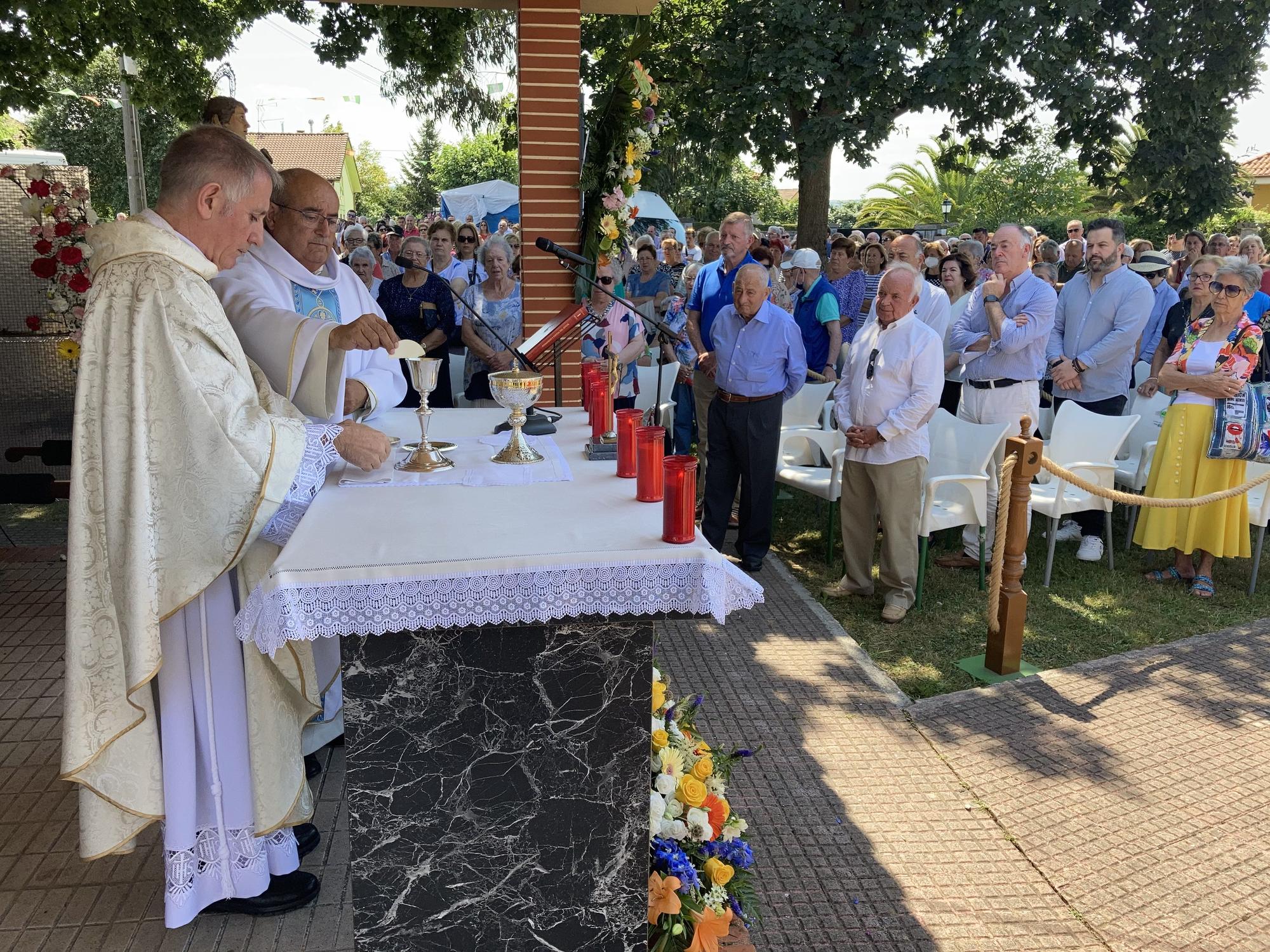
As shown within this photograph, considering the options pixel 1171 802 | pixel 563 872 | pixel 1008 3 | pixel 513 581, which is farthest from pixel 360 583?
pixel 1008 3

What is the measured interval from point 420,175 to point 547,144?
60.1m

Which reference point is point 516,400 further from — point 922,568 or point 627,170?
point 922,568

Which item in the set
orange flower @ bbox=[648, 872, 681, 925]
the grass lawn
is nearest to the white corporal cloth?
orange flower @ bbox=[648, 872, 681, 925]

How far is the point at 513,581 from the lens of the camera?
2170mm

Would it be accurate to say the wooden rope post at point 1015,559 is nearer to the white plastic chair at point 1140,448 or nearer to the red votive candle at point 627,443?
the white plastic chair at point 1140,448

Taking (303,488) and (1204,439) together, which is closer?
(303,488)

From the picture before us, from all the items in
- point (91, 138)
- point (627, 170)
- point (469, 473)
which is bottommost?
point (469, 473)

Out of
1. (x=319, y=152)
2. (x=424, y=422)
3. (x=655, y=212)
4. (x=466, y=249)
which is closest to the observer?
(x=424, y=422)

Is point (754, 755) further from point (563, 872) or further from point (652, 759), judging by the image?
point (563, 872)

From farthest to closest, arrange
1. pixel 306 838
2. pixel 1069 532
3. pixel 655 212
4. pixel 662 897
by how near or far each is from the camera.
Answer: pixel 655 212
pixel 1069 532
pixel 306 838
pixel 662 897

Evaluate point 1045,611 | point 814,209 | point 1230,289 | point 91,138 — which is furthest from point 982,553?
point 91,138

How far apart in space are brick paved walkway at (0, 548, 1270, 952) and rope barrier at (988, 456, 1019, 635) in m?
0.37

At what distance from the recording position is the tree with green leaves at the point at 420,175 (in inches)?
2370

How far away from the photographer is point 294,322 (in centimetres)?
300
